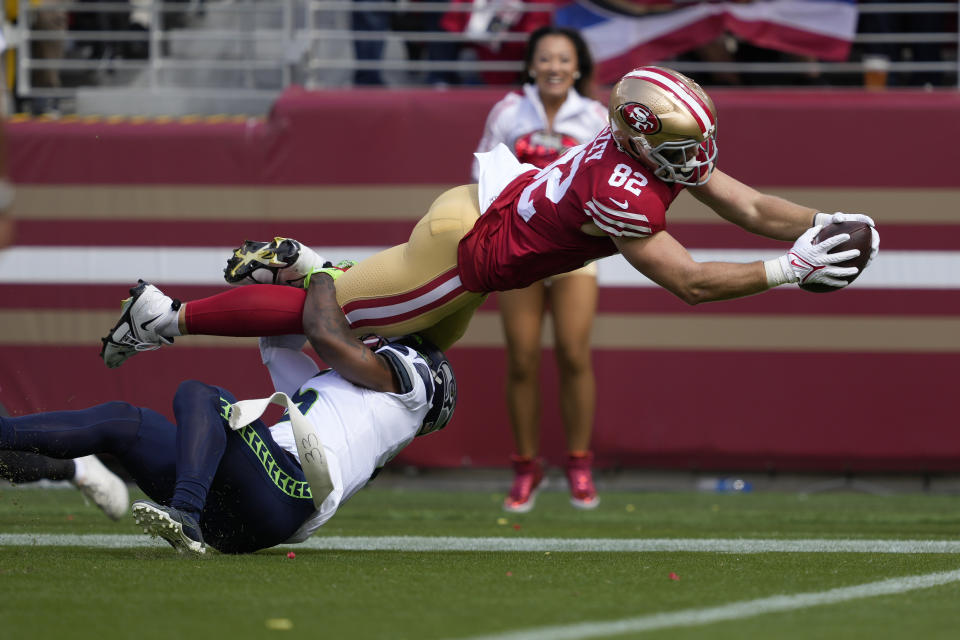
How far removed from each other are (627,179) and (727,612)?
1362mm

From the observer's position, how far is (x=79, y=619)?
2762 mm

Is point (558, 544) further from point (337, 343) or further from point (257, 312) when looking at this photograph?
point (257, 312)

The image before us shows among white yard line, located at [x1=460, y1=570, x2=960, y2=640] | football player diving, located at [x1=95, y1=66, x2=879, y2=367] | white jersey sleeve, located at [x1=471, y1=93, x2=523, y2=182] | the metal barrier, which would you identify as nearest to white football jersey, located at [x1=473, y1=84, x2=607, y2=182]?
white jersey sleeve, located at [x1=471, y1=93, x2=523, y2=182]

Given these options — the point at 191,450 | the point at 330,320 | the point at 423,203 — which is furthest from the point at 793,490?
the point at 191,450

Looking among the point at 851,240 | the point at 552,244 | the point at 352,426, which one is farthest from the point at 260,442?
the point at 851,240

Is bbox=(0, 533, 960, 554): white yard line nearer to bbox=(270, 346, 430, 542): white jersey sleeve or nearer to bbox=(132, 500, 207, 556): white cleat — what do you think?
bbox=(270, 346, 430, 542): white jersey sleeve

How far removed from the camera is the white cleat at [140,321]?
432 centimetres

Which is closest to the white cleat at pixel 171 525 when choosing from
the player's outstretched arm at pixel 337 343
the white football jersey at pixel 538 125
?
the player's outstretched arm at pixel 337 343

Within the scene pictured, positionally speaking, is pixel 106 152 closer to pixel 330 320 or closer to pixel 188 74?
pixel 188 74

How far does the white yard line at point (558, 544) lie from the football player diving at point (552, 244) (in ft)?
1.94

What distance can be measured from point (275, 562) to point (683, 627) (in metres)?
1.37

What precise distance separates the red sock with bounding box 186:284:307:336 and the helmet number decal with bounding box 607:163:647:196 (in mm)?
983

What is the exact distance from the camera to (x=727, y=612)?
9.50 feet

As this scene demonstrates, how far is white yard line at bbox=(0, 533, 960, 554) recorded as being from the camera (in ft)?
Answer: 13.8
